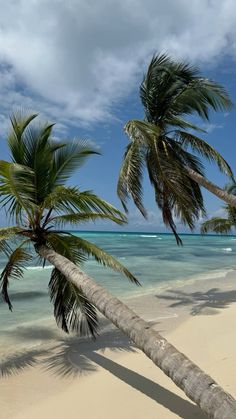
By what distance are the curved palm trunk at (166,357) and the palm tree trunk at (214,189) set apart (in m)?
5.06

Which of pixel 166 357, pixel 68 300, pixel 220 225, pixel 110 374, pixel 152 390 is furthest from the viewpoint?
pixel 220 225

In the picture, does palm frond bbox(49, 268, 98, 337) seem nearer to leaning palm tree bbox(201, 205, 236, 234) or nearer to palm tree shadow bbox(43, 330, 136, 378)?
palm tree shadow bbox(43, 330, 136, 378)

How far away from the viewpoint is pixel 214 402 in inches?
129

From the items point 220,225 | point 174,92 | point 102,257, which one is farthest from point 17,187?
point 220,225

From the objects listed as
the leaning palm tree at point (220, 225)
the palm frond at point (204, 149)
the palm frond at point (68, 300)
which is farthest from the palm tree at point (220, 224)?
the palm frond at point (68, 300)

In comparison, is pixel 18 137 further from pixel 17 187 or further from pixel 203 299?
pixel 203 299

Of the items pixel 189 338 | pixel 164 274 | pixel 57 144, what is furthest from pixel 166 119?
pixel 164 274

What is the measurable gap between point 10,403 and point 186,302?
806cm

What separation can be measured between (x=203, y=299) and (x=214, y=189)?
15.4ft

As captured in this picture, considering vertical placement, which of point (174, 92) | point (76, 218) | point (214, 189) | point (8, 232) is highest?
point (174, 92)

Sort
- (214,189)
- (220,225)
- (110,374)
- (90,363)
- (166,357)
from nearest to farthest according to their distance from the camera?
(166,357) → (110,374) → (90,363) → (214,189) → (220,225)

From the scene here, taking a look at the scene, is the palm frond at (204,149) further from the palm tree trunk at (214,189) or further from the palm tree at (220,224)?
the palm tree at (220,224)

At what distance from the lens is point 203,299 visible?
13.1 meters

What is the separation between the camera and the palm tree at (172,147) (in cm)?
1044
